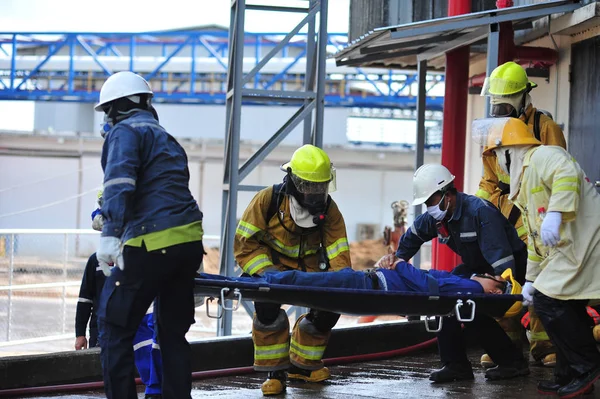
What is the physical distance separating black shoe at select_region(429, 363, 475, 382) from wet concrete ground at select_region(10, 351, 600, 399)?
2.3 inches

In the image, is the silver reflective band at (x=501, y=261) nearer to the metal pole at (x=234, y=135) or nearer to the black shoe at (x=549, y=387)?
the black shoe at (x=549, y=387)

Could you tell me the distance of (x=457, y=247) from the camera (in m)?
5.43

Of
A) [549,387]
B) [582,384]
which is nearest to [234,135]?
[549,387]

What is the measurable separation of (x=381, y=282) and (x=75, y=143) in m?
23.3

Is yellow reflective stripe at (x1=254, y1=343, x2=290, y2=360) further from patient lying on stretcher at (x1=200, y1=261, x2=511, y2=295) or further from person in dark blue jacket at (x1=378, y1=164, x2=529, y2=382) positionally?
person in dark blue jacket at (x1=378, y1=164, x2=529, y2=382)

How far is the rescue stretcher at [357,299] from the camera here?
172 inches

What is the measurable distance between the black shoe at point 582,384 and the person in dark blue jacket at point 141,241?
2079 mm

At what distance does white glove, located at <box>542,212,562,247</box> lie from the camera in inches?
167

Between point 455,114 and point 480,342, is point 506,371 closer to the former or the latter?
point 480,342

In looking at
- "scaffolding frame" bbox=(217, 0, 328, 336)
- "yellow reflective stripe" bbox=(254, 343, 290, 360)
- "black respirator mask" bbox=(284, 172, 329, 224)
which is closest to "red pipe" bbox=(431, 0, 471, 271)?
"scaffolding frame" bbox=(217, 0, 328, 336)

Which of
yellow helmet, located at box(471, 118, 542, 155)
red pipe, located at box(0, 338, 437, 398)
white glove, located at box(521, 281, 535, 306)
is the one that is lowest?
red pipe, located at box(0, 338, 437, 398)

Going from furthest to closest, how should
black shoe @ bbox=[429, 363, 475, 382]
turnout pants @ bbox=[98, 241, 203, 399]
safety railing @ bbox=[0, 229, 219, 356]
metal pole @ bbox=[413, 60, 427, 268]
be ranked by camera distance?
safety railing @ bbox=[0, 229, 219, 356] → metal pole @ bbox=[413, 60, 427, 268] → black shoe @ bbox=[429, 363, 475, 382] → turnout pants @ bbox=[98, 241, 203, 399]

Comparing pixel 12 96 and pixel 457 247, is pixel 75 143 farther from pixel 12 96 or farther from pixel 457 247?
pixel 457 247

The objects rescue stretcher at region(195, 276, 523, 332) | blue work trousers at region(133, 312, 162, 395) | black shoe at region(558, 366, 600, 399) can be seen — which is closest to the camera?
rescue stretcher at region(195, 276, 523, 332)
